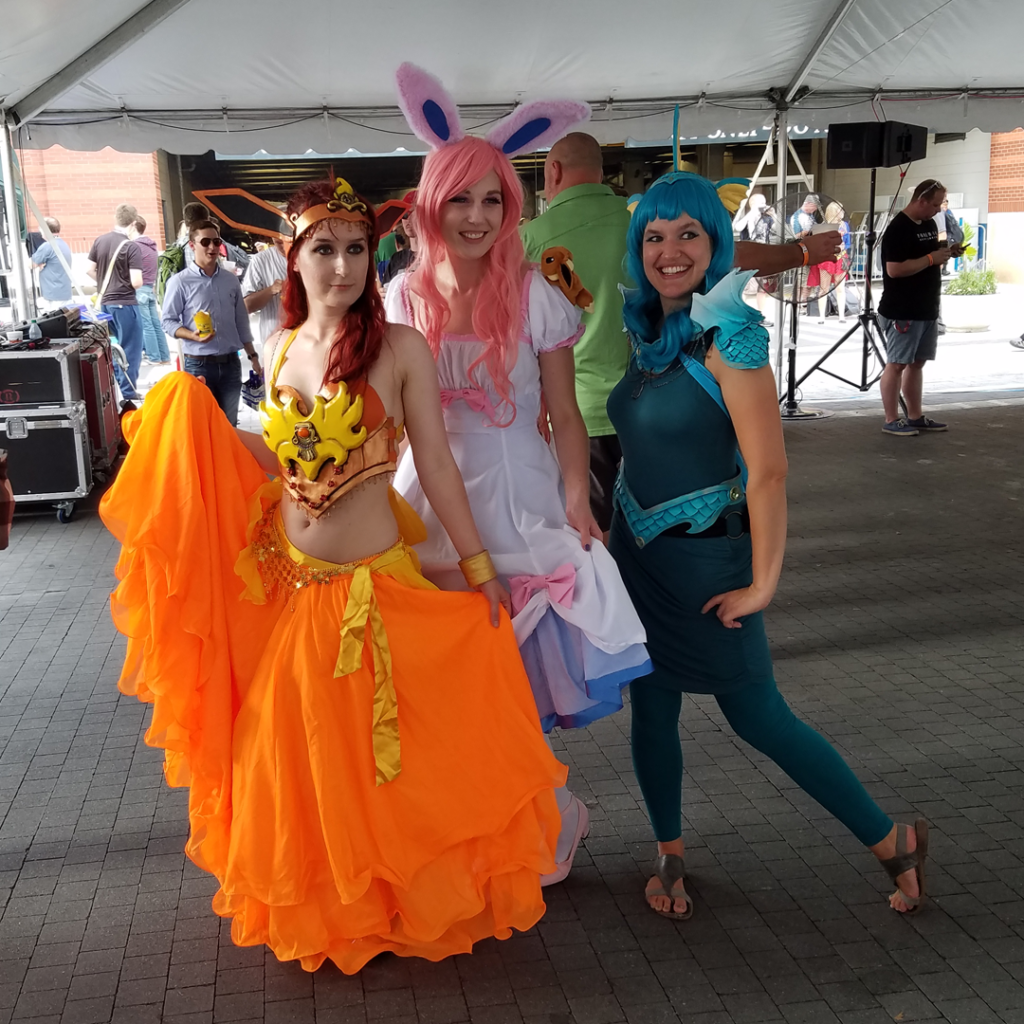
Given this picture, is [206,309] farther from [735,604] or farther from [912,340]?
[735,604]

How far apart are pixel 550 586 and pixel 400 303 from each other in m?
0.74

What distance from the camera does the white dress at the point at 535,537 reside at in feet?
7.18

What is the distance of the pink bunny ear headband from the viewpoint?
228cm

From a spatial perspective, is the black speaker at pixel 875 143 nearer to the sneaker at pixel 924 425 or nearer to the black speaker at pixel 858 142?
the black speaker at pixel 858 142

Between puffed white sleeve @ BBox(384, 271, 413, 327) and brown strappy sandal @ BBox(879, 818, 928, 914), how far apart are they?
163cm

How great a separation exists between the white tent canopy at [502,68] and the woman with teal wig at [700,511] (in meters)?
4.71

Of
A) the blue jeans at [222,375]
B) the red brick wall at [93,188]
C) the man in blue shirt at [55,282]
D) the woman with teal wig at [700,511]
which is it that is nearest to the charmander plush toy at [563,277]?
the woman with teal wig at [700,511]

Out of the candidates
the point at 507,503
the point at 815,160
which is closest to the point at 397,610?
the point at 507,503

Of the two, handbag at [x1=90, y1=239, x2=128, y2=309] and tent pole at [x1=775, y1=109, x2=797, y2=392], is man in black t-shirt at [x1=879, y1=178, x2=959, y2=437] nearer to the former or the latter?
tent pole at [x1=775, y1=109, x2=797, y2=392]

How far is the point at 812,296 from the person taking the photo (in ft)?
26.8

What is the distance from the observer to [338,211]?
204 centimetres

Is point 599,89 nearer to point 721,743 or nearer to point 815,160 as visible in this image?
point 721,743

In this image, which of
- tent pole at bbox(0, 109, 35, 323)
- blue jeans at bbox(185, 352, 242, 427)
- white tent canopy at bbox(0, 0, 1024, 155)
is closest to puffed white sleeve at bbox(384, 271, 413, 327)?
white tent canopy at bbox(0, 0, 1024, 155)

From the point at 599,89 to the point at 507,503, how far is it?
6.86 m
